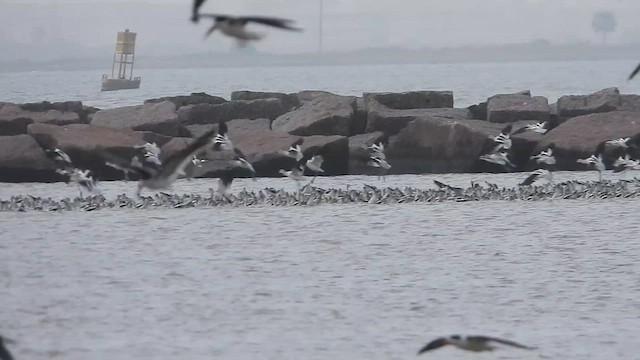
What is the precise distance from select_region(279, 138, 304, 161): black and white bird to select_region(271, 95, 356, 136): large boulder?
1.48 metres

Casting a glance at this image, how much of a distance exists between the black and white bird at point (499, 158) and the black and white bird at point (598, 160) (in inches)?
34.6

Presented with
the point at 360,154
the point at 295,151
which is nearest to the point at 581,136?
the point at 360,154

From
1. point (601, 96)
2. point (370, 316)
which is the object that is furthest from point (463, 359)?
point (601, 96)

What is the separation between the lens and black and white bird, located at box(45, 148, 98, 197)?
14.6m

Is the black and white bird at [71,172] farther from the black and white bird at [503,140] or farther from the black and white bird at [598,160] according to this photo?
the black and white bird at [598,160]

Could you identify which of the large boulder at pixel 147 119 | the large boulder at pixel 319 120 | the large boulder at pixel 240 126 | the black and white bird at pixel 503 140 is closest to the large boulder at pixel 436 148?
the black and white bird at pixel 503 140

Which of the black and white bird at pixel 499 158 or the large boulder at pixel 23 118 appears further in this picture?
the large boulder at pixel 23 118

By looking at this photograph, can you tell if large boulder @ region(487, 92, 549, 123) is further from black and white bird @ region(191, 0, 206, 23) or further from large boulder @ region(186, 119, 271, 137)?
black and white bird @ region(191, 0, 206, 23)

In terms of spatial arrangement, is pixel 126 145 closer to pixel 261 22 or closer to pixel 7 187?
pixel 7 187

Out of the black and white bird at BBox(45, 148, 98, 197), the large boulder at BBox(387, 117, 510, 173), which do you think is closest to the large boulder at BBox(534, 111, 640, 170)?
the large boulder at BBox(387, 117, 510, 173)

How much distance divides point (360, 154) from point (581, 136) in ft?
8.94

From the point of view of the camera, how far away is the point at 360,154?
1730 cm

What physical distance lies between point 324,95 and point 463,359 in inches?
610

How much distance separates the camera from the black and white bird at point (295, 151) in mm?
15883
